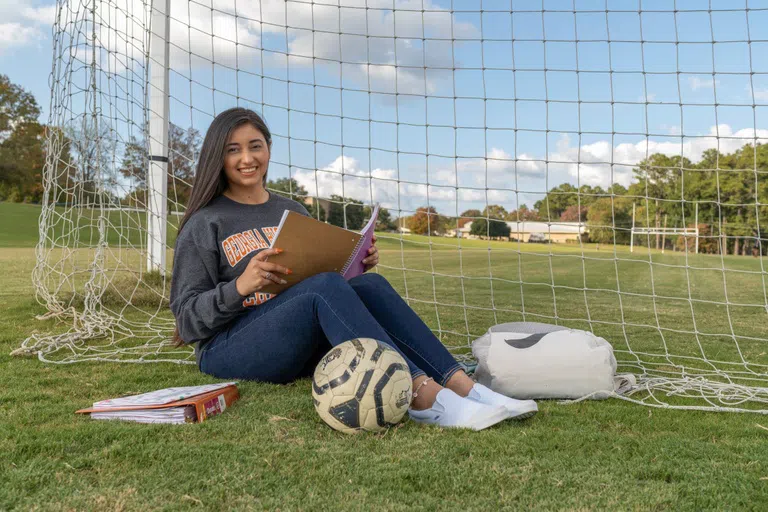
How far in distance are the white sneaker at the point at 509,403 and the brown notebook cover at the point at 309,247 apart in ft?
2.08

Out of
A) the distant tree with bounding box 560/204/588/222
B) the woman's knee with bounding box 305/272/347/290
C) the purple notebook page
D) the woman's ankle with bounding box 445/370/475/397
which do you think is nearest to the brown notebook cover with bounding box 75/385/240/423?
the woman's knee with bounding box 305/272/347/290

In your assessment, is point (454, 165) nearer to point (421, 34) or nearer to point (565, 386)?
point (421, 34)

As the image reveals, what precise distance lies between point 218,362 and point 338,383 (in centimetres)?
69

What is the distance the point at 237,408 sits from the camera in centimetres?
209

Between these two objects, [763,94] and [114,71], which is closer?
[763,94]

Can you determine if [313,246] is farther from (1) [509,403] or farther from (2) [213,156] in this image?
(1) [509,403]

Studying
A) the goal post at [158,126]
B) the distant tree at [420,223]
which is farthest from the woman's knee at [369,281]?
the distant tree at [420,223]

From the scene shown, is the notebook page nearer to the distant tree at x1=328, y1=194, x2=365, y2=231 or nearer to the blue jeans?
the blue jeans

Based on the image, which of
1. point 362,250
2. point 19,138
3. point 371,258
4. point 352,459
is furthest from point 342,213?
point 19,138

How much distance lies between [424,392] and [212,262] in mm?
898

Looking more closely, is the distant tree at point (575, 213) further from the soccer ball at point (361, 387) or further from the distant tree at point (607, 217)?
the soccer ball at point (361, 387)

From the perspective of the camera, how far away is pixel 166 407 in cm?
191

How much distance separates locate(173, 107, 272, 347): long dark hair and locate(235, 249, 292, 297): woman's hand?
469mm

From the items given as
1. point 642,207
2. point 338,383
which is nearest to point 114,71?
point 338,383
